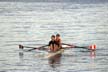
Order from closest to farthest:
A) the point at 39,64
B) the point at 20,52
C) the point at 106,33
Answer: the point at 39,64 < the point at 20,52 < the point at 106,33

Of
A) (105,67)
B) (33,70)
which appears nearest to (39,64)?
(33,70)

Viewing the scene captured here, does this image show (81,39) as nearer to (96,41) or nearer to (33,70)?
(96,41)

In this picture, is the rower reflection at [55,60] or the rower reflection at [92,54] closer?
the rower reflection at [55,60]

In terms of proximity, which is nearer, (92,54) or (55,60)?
(55,60)

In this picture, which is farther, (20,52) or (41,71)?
(20,52)

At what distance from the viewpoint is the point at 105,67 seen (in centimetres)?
3828

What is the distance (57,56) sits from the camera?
138ft

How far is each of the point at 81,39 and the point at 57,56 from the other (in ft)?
50.7

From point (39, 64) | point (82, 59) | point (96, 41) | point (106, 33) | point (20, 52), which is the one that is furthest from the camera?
point (106, 33)

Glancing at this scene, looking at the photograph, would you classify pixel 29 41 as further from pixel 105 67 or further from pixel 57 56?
pixel 105 67

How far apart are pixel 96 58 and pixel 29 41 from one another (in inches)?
555

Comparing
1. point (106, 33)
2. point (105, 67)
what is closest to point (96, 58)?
point (105, 67)

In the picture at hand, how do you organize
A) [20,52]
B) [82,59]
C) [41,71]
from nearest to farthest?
[41,71], [82,59], [20,52]

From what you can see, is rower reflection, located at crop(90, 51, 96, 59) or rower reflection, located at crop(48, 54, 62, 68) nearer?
rower reflection, located at crop(48, 54, 62, 68)
